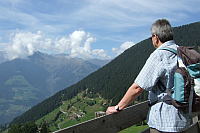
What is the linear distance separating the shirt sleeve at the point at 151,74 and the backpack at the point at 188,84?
0.75ft

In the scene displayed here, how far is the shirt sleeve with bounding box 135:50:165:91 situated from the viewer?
2.42 meters

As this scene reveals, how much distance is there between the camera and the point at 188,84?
A: 2.27 meters

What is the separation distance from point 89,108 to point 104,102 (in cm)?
1593

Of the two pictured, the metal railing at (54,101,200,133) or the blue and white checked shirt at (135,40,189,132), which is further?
the metal railing at (54,101,200,133)

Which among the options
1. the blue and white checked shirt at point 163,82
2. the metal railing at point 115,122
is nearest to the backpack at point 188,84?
the blue and white checked shirt at point 163,82

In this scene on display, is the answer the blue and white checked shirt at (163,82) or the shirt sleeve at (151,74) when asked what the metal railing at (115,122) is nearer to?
the blue and white checked shirt at (163,82)

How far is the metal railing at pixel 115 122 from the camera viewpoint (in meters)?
2.54

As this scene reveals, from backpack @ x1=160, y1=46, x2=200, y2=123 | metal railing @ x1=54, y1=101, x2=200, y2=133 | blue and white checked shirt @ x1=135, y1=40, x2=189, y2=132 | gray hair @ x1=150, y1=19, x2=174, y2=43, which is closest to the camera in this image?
backpack @ x1=160, y1=46, x2=200, y2=123

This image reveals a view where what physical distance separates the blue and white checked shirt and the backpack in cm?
12

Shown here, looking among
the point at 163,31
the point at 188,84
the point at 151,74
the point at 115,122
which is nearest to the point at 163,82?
the point at 151,74

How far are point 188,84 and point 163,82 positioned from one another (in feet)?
1.09

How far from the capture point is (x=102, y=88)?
188m

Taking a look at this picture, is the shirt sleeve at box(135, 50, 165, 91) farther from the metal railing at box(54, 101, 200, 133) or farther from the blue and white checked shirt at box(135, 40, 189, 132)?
the metal railing at box(54, 101, 200, 133)

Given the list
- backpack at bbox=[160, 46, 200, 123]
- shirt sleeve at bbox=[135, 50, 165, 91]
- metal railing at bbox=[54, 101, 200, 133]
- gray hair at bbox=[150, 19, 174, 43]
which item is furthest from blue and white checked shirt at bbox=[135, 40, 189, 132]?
metal railing at bbox=[54, 101, 200, 133]
